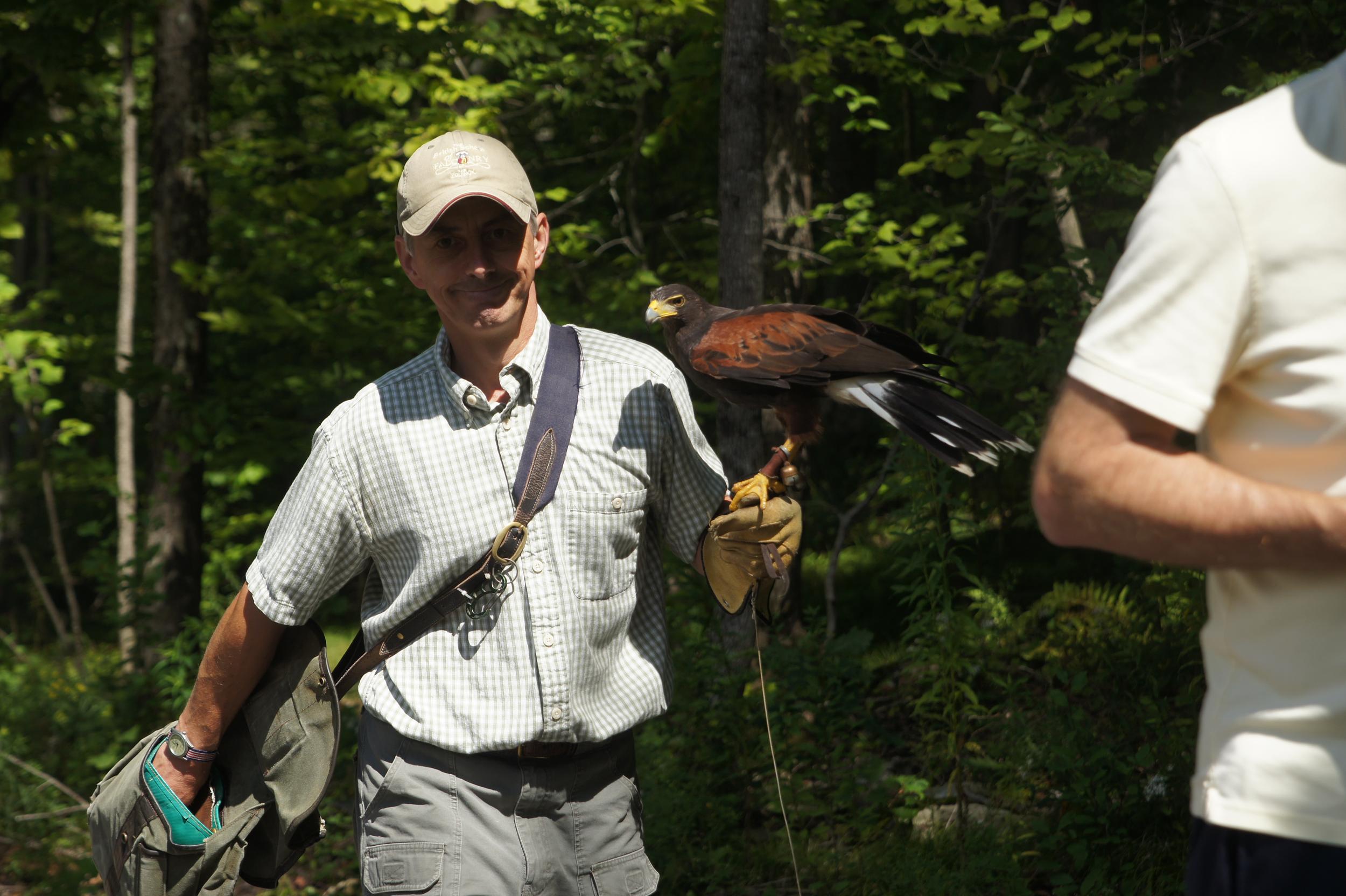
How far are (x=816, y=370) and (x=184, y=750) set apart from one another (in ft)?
6.04

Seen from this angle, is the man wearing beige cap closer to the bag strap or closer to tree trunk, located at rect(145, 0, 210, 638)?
the bag strap

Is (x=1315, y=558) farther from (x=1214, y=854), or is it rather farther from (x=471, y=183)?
(x=471, y=183)

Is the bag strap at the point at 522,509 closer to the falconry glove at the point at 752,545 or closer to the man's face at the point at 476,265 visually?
the man's face at the point at 476,265

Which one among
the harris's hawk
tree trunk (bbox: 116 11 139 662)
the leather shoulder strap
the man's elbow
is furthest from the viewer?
tree trunk (bbox: 116 11 139 662)

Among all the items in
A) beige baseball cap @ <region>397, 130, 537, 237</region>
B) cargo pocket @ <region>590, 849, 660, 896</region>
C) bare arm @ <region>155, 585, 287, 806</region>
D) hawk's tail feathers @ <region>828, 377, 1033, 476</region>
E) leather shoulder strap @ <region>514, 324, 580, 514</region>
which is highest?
beige baseball cap @ <region>397, 130, 537, 237</region>

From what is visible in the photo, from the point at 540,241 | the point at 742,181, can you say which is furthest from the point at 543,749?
the point at 742,181

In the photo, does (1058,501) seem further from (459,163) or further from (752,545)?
(459,163)

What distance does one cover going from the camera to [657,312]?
341cm

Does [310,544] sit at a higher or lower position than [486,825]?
higher

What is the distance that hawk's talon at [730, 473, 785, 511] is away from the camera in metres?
2.53

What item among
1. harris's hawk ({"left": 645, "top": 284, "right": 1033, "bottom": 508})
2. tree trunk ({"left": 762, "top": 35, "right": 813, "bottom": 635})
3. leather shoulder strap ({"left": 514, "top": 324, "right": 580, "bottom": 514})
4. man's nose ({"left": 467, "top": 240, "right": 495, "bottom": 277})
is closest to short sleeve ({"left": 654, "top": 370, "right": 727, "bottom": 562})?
leather shoulder strap ({"left": 514, "top": 324, "right": 580, "bottom": 514})

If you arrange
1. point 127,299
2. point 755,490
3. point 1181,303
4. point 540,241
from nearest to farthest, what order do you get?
point 1181,303
point 755,490
point 540,241
point 127,299

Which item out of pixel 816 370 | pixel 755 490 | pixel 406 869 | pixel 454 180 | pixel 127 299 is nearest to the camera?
pixel 406 869

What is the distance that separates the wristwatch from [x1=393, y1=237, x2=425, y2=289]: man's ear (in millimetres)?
1174
